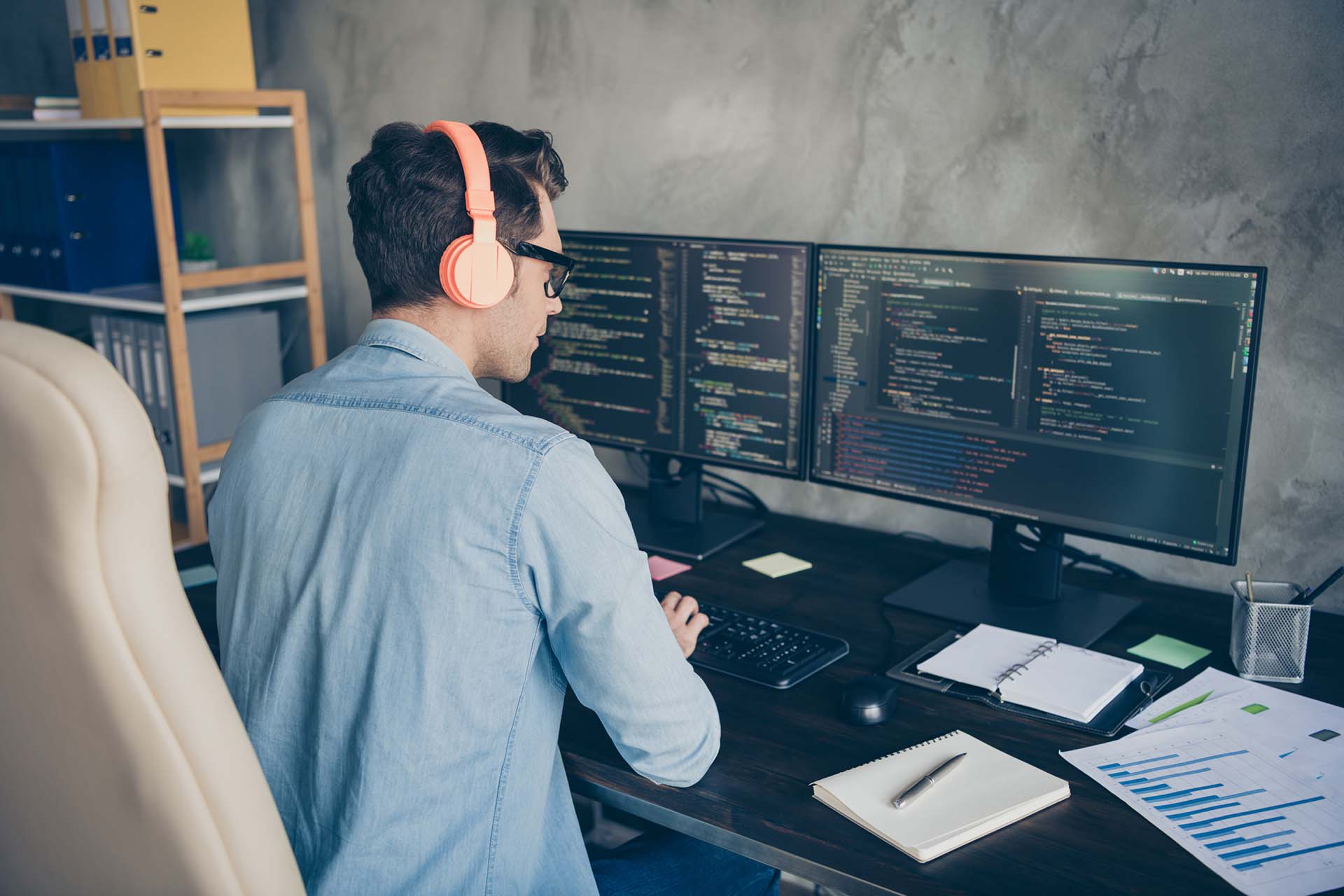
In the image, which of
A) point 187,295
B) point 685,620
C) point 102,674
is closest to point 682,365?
point 685,620

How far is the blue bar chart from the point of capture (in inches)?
38.5

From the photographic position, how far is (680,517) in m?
1.91

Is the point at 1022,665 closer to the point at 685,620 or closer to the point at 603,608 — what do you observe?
the point at 685,620

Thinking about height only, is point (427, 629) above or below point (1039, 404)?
below

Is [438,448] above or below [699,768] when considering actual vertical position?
above

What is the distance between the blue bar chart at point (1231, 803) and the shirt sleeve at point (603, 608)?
0.45 metres

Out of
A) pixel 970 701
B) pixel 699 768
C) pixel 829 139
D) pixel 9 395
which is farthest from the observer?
pixel 829 139

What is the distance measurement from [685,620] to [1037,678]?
17.1 inches

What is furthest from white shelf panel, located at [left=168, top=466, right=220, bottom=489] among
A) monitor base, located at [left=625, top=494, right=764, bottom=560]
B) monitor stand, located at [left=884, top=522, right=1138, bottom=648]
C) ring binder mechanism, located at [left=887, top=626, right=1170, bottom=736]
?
ring binder mechanism, located at [left=887, top=626, right=1170, bottom=736]

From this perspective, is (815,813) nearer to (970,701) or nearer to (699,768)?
(699,768)

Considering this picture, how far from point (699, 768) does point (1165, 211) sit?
1.06 metres

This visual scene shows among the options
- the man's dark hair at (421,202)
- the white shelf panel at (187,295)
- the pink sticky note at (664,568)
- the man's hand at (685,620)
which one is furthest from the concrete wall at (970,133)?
the man's dark hair at (421,202)

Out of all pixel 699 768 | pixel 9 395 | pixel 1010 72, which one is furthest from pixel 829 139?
pixel 9 395

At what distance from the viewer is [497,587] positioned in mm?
1004
